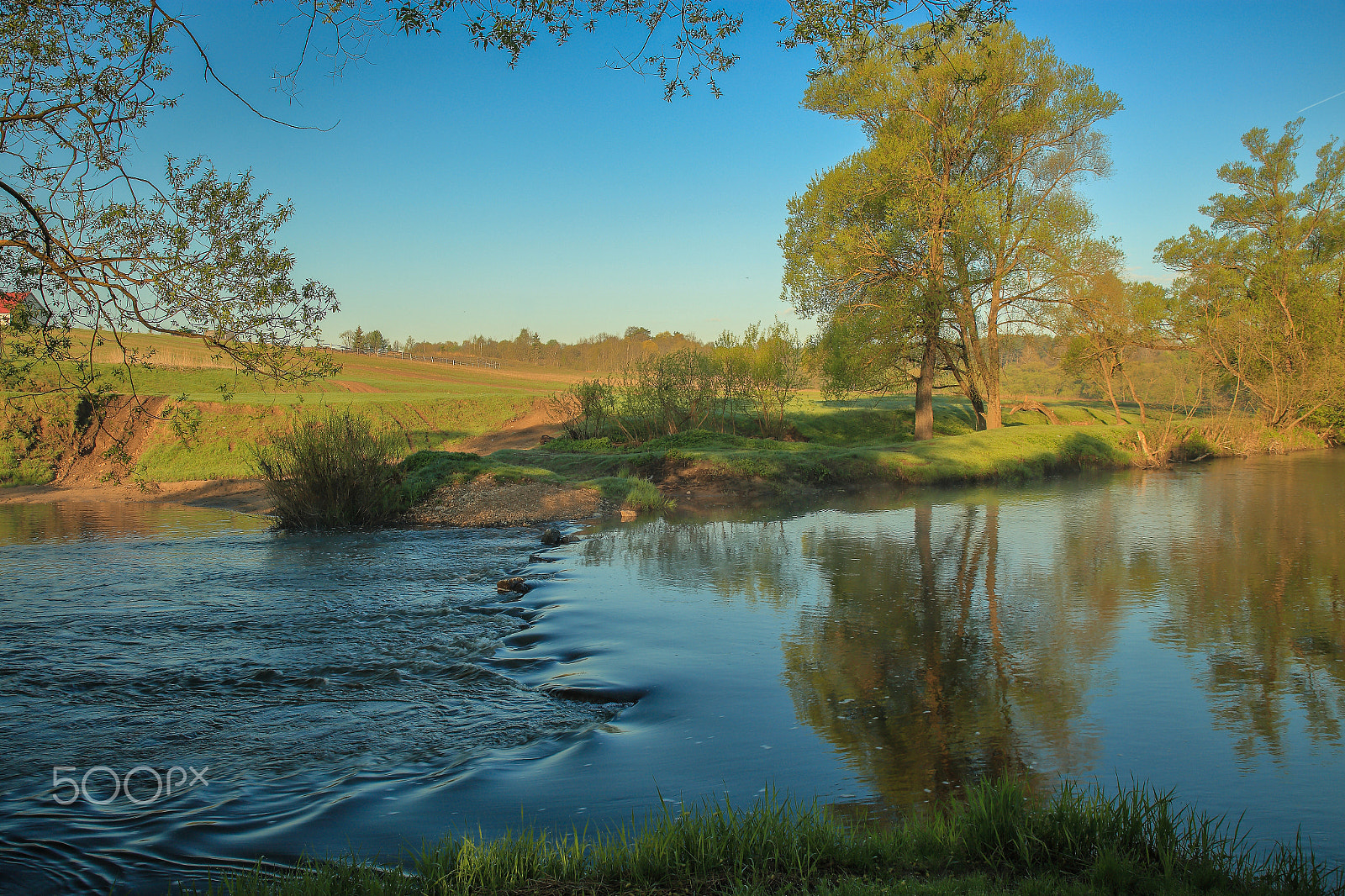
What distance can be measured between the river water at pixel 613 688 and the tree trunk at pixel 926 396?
1515 cm

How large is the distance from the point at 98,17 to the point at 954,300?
76.8 ft

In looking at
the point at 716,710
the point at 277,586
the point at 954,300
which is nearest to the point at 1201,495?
A: the point at 954,300

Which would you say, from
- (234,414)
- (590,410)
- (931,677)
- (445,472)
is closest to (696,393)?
(590,410)

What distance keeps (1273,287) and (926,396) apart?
17558mm

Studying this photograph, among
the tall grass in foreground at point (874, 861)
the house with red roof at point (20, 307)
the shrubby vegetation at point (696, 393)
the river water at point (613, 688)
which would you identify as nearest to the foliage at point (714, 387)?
the shrubby vegetation at point (696, 393)

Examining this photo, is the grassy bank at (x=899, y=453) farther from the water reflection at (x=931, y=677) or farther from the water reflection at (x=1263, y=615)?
the water reflection at (x=931, y=677)

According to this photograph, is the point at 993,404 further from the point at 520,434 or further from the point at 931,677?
the point at 931,677

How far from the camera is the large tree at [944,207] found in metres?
25.2

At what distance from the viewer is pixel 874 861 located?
11.1 feet

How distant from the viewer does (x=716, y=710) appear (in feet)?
18.4

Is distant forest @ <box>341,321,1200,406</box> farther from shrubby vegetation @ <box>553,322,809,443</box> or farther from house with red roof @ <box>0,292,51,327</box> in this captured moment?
house with red roof @ <box>0,292,51,327</box>

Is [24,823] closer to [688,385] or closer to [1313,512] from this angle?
[1313,512]

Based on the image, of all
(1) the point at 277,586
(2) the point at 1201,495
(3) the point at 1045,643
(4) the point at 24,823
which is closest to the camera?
(4) the point at 24,823

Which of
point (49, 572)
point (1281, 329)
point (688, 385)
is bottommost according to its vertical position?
point (49, 572)
